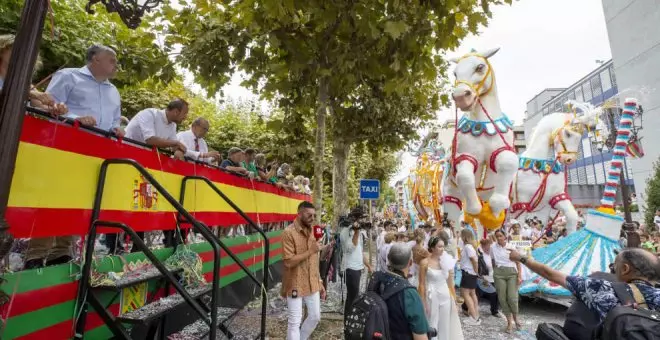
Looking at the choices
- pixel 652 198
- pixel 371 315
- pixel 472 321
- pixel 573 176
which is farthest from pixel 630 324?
pixel 573 176

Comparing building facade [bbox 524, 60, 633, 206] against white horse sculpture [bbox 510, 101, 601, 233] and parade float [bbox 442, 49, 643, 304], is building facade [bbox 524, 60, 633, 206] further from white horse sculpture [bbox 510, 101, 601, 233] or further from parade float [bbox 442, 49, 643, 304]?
parade float [bbox 442, 49, 643, 304]

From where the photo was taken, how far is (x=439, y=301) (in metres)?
4.66

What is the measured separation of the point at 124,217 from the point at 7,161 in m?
1.88

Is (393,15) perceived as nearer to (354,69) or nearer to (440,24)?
(440,24)

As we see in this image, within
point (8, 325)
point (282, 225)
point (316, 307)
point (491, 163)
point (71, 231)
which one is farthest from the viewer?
point (282, 225)

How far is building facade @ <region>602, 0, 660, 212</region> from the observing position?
20531 millimetres

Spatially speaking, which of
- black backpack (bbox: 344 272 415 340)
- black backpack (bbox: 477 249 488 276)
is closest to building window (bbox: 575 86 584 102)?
black backpack (bbox: 477 249 488 276)

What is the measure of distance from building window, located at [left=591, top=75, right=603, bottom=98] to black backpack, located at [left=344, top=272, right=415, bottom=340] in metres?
42.5

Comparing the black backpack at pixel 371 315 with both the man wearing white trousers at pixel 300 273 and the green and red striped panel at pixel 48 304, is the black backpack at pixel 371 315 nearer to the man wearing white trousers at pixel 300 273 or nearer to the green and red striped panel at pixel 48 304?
the man wearing white trousers at pixel 300 273

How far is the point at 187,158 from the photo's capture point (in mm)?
4273

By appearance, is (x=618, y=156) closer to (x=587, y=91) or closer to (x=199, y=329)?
(x=199, y=329)

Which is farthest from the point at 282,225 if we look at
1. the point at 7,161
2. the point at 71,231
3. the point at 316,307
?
the point at 7,161

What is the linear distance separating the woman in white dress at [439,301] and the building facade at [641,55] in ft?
71.3

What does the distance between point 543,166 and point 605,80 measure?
3630 centimetres
